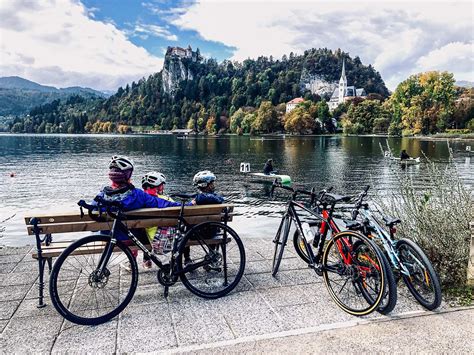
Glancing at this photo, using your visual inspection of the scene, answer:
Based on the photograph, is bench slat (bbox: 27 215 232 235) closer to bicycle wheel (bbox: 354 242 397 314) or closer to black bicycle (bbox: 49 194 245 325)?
black bicycle (bbox: 49 194 245 325)

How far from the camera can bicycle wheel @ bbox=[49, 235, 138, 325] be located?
362cm

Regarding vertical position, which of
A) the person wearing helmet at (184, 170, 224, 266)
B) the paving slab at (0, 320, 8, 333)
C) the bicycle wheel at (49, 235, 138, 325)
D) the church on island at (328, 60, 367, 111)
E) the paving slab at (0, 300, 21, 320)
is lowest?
the paving slab at (0, 320, 8, 333)

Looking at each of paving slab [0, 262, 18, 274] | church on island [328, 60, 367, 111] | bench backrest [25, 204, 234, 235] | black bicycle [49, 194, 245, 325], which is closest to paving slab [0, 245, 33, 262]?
paving slab [0, 262, 18, 274]

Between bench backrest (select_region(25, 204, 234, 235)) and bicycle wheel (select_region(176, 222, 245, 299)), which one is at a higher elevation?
bench backrest (select_region(25, 204, 234, 235))

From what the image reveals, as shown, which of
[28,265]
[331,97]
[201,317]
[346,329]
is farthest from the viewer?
[331,97]

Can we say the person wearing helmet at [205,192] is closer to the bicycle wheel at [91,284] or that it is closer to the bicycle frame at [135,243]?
the bicycle frame at [135,243]

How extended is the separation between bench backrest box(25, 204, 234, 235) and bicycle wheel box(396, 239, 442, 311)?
6.69 ft

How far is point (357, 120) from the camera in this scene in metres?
128

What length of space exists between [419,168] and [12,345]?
42366 millimetres

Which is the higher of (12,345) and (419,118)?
(419,118)

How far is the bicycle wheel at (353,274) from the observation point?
3.74 metres

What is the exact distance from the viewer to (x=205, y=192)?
5.13 metres

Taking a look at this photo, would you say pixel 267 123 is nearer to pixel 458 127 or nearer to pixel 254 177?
pixel 458 127

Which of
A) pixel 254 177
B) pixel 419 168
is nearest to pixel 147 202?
pixel 254 177
